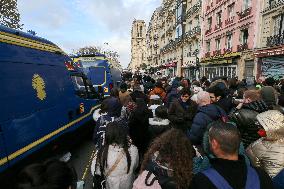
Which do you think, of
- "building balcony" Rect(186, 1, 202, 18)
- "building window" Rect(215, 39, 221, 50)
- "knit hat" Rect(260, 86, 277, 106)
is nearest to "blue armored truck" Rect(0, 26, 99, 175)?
"knit hat" Rect(260, 86, 277, 106)

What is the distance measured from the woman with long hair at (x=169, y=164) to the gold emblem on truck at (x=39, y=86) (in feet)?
9.48

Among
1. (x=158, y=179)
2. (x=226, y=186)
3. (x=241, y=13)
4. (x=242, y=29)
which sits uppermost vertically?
(x=241, y=13)

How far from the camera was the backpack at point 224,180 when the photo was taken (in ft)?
6.14

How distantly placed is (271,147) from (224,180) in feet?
3.48

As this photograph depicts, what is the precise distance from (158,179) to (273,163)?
1.20m

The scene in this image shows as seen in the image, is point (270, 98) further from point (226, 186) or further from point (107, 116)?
point (226, 186)

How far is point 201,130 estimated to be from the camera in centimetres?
375

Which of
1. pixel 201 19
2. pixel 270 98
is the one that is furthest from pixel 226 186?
pixel 201 19

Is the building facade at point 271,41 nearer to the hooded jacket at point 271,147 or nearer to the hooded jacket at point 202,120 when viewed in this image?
the hooded jacket at point 202,120

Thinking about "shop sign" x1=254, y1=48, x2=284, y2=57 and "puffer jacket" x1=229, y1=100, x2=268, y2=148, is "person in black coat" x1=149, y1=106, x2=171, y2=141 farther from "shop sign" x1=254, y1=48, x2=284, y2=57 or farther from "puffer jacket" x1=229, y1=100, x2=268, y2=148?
"shop sign" x1=254, y1=48, x2=284, y2=57

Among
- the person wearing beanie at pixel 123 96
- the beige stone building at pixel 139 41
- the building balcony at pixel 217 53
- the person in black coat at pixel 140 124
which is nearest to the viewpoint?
the person in black coat at pixel 140 124

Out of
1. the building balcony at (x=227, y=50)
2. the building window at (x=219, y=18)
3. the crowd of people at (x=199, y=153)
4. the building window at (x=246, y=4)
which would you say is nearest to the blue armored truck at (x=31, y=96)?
the crowd of people at (x=199, y=153)

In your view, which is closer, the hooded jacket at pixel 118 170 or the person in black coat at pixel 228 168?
the person in black coat at pixel 228 168

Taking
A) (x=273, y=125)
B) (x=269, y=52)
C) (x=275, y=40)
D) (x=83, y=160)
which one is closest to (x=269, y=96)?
(x=273, y=125)
